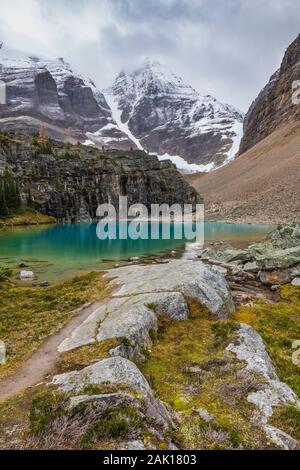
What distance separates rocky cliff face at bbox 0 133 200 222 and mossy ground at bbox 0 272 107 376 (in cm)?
10099

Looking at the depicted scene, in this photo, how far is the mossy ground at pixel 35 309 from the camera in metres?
17.6

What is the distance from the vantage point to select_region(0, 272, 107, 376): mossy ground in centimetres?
1762

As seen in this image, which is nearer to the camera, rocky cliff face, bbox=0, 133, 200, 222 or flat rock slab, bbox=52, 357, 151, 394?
flat rock slab, bbox=52, 357, 151, 394

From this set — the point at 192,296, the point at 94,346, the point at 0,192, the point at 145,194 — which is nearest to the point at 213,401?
the point at 94,346

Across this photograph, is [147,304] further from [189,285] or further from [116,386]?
[116,386]

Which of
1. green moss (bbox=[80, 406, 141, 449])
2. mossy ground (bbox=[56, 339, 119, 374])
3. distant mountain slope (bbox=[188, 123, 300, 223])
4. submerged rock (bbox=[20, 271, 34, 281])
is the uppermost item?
distant mountain slope (bbox=[188, 123, 300, 223])

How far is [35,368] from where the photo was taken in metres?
14.5

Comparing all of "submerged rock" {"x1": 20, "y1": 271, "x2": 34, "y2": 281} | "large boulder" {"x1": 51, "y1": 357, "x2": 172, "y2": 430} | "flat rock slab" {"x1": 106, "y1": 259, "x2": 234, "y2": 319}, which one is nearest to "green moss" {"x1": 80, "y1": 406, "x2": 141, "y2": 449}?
"large boulder" {"x1": 51, "y1": 357, "x2": 172, "y2": 430}

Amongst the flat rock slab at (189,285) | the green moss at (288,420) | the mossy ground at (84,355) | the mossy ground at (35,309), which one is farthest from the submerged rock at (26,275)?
the green moss at (288,420)

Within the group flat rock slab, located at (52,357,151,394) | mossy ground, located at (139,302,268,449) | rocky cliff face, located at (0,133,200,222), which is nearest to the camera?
mossy ground, located at (139,302,268,449)

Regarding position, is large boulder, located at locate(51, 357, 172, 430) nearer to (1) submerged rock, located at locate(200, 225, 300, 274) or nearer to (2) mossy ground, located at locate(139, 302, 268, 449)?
(2) mossy ground, located at locate(139, 302, 268, 449)

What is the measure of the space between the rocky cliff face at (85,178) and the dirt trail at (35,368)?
115337 millimetres
